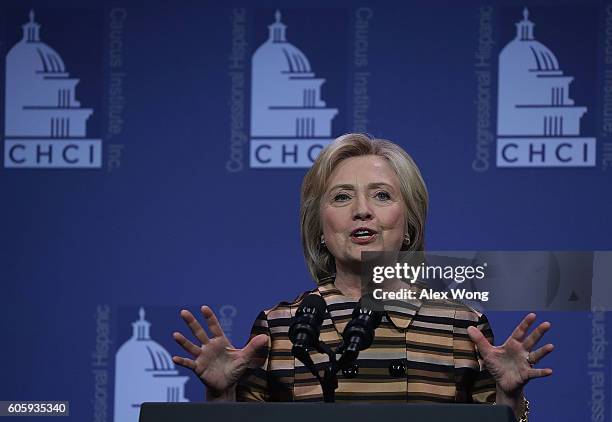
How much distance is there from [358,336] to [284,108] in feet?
6.07

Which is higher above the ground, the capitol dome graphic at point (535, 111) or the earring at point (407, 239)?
the capitol dome graphic at point (535, 111)

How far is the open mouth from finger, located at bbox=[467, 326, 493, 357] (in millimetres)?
299

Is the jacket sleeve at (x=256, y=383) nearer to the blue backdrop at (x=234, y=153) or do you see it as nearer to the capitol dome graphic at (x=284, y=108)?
the blue backdrop at (x=234, y=153)

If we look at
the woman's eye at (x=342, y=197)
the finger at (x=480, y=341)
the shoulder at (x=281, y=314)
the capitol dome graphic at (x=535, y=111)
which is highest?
the capitol dome graphic at (x=535, y=111)

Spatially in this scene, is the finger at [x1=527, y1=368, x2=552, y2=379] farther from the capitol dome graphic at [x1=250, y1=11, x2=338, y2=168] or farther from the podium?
the capitol dome graphic at [x1=250, y1=11, x2=338, y2=168]

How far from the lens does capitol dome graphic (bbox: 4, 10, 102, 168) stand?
3.66m

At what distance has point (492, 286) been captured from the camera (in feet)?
6.97

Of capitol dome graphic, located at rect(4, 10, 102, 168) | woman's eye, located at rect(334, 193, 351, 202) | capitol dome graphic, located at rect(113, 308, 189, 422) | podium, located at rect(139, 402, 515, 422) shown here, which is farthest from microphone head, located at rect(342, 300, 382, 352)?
capitol dome graphic, located at rect(4, 10, 102, 168)

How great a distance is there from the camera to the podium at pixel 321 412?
1.63 m

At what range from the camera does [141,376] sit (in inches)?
138

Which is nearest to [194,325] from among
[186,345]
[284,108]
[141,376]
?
[186,345]

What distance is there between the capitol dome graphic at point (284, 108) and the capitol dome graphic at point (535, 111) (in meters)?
0.52

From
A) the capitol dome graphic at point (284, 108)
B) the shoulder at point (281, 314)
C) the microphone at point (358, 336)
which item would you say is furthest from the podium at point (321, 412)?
the capitol dome graphic at point (284, 108)

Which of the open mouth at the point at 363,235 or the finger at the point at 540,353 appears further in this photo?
the open mouth at the point at 363,235
